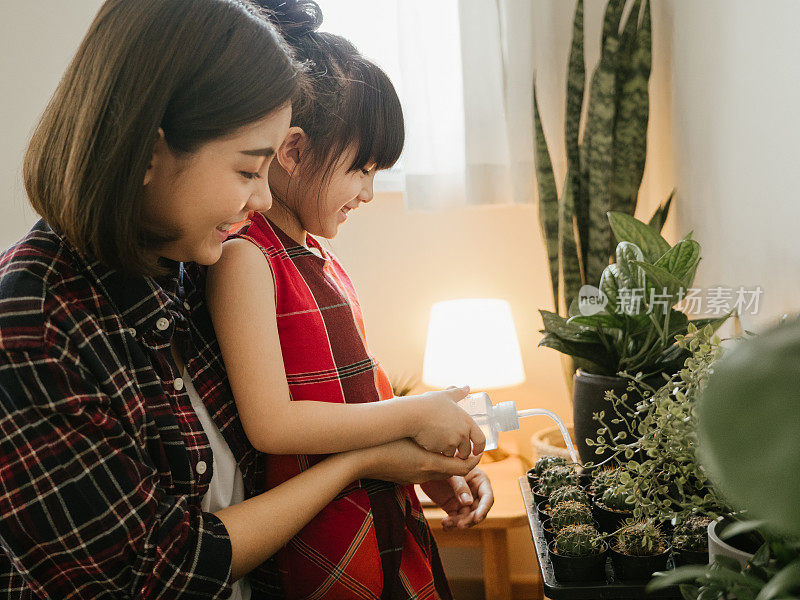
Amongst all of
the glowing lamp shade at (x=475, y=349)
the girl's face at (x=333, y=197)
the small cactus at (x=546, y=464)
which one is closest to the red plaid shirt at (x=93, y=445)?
the girl's face at (x=333, y=197)

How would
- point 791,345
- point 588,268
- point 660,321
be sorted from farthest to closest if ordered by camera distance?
point 588,268, point 660,321, point 791,345

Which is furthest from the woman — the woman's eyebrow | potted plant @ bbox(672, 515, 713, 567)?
potted plant @ bbox(672, 515, 713, 567)

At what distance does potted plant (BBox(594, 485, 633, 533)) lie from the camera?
807 mm

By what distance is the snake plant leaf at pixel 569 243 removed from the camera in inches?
67.9

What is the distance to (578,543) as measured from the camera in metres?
0.72

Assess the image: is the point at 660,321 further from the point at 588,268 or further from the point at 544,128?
the point at 544,128

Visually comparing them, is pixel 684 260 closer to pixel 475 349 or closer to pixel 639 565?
pixel 639 565

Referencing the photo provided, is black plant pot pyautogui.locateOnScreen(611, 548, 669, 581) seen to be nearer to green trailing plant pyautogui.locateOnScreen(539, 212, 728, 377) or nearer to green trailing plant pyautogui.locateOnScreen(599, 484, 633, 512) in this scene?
green trailing plant pyautogui.locateOnScreen(599, 484, 633, 512)

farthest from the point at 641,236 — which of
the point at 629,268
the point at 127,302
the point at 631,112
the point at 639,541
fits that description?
the point at 631,112

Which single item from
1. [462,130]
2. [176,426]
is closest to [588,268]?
[462,130]

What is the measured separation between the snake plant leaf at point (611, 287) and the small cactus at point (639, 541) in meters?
0.30

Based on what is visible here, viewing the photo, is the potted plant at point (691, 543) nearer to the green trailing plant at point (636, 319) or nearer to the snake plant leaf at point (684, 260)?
the green trailing plant at point (636, 319)

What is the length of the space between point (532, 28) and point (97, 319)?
1567mm

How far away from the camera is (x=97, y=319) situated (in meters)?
0.73
